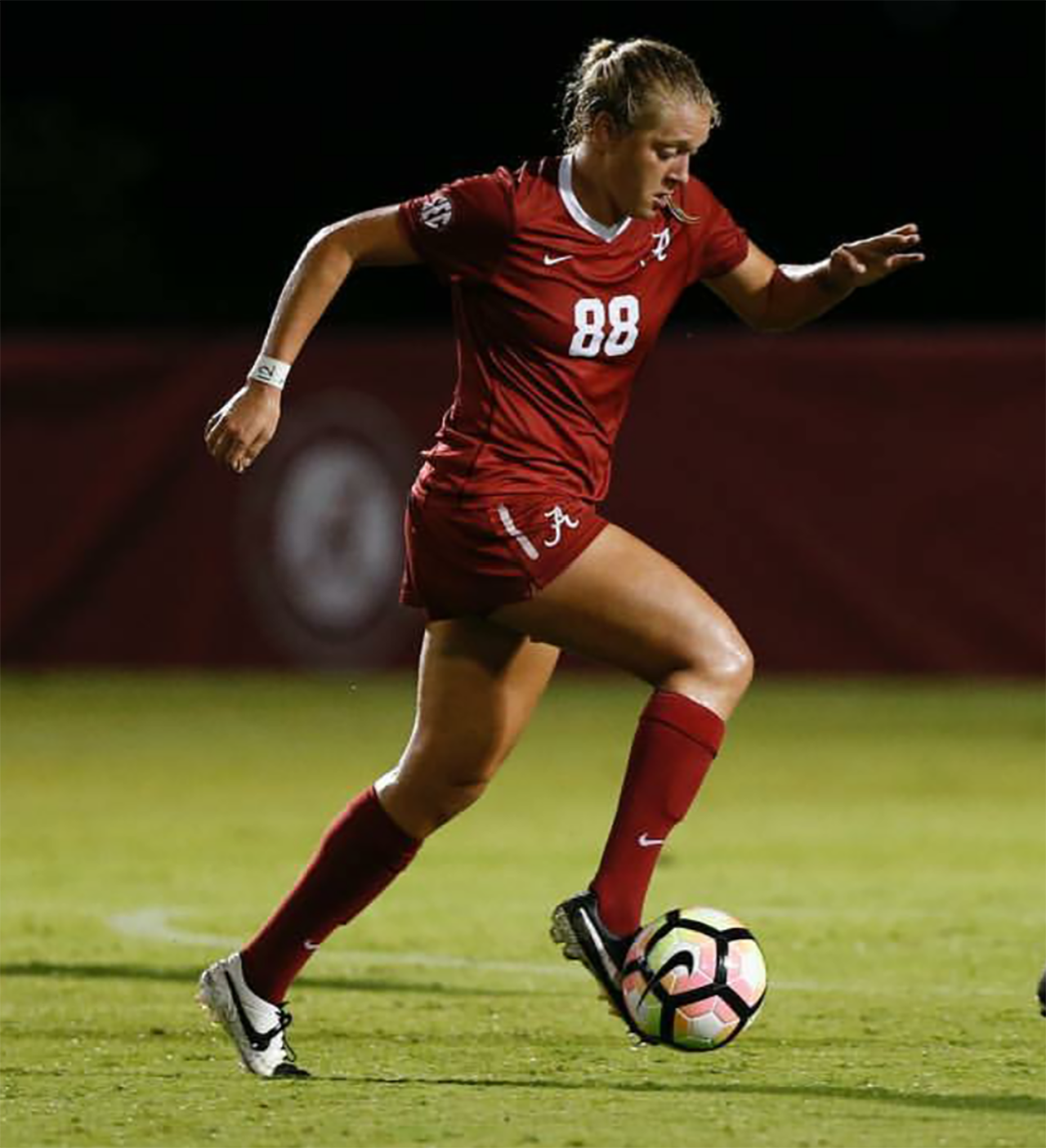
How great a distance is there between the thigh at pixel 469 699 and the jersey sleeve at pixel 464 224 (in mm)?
706

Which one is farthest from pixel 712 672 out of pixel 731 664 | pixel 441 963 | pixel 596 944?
pixel 441 963

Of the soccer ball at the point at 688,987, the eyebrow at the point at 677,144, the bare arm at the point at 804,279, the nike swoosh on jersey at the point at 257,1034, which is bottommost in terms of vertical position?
the nike swoosh on jersey at the point at 257,1034

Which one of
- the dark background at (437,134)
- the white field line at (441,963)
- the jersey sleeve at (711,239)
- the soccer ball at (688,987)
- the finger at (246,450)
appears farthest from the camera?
the dark background at (437,134)

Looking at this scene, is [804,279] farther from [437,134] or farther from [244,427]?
[437,134]

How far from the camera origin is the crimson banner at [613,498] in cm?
1666

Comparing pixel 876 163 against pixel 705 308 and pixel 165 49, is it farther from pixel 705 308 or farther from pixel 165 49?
pixel 165 49

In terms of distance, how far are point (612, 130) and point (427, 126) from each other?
18.8 m

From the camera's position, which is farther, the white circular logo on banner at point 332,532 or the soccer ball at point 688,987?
the white circular logo on banner at point 332,532

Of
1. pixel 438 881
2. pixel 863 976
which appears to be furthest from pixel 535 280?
pixel 438 881

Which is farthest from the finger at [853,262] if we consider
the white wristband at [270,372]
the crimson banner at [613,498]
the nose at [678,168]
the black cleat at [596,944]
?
the crimson banner at [613,498]

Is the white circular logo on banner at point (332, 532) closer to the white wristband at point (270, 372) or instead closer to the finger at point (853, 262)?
the finger at point (853, 262)

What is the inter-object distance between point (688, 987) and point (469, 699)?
2.35ft

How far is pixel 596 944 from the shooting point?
541 centimetres

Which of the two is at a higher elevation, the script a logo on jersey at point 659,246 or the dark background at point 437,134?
the script a logo on jersey at point 659,246
